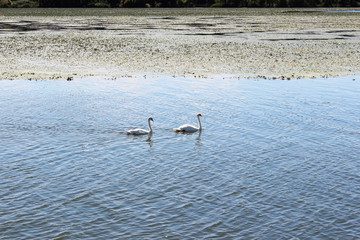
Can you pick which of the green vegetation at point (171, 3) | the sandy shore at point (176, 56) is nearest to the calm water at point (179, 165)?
the sandy shore at point (176, 56)

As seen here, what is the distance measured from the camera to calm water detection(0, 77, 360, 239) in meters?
11.2

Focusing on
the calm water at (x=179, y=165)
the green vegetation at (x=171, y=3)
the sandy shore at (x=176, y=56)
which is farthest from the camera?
the green vegetation at (x=171, y=3)

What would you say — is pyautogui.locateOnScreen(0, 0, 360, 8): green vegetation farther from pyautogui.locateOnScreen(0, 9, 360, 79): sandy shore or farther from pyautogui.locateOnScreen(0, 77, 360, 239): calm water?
pyautogui.locateOnScreen(0, 77, 360, 239): calm water

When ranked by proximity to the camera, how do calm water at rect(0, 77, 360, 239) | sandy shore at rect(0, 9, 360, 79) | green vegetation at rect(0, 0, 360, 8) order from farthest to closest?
green vegetation at rect(0, 0, 360, 8) < sandy shore at rect(0, 9, 360, 79) < calm water at rect(0, 77, 360, 239)

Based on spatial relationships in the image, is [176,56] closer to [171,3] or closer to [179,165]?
[179,165]

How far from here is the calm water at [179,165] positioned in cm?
1122

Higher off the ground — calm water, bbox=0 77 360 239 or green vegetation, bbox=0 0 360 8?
green vegetation, bbox=0 0 360 8

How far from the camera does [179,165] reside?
1509 cm

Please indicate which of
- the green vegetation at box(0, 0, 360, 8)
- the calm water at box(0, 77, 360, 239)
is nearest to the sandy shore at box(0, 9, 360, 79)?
the calm water at box(0, 77, 360, 239)

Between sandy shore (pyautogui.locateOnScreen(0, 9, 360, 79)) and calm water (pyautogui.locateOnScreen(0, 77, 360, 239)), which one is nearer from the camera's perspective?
calm water (pyautogui.locateOnScreen(0, 77, 360, 239))

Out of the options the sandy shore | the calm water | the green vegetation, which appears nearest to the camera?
the calm water

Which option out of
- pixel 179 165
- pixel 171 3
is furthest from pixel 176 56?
pixel 171 3

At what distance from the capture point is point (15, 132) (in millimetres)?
18266

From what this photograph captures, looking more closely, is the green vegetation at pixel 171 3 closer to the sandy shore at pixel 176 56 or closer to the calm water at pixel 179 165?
the sandy shore at pixel 176 56
